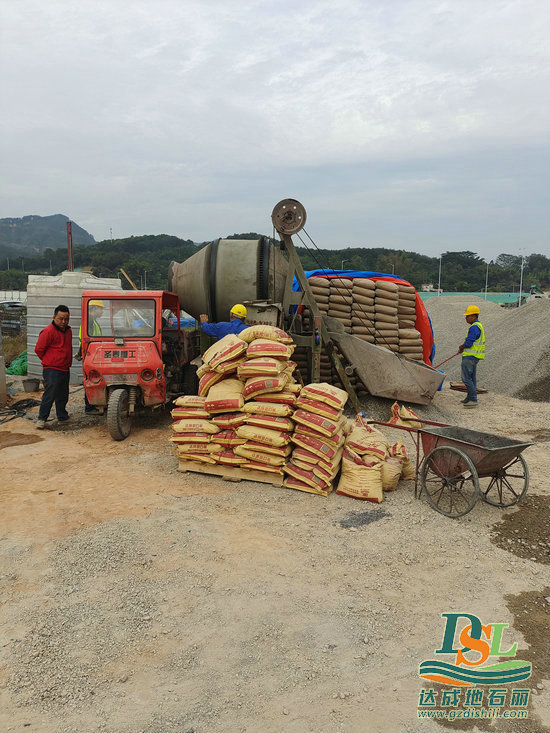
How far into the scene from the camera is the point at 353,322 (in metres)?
9.59

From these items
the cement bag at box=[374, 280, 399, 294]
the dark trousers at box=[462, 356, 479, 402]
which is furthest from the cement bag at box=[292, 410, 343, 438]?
the dark trousers at box=[462, 356, 479, 402]

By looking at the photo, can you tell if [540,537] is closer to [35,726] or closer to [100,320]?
[35,726]

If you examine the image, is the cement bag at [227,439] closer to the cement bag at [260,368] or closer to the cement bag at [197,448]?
the cement bag at [197,448]

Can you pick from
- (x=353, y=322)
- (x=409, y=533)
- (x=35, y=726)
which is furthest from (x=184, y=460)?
(x=353, y=322)

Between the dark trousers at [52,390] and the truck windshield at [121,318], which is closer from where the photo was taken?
the truck windshield at [121,318]

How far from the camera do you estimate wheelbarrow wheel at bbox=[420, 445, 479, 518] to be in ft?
14.6

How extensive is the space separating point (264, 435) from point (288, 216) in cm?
422

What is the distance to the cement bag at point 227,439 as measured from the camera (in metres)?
5.57

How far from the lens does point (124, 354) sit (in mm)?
7191

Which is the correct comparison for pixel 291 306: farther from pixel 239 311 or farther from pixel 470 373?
pixel 470 373

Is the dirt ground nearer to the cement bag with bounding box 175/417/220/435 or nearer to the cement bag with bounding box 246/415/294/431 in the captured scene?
the cement bag with bounding box 175/417/220/435

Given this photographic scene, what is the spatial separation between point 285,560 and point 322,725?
1499mm

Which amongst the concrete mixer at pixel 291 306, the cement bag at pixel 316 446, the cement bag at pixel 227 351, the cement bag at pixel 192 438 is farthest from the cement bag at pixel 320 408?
the concrete mixer at pixel 291 306

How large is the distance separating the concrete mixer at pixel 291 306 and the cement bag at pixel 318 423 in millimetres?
2812
